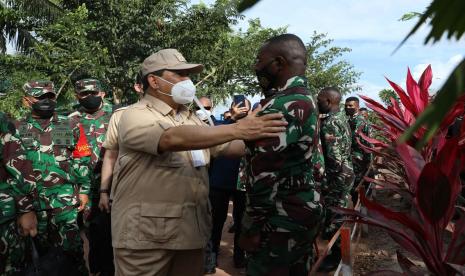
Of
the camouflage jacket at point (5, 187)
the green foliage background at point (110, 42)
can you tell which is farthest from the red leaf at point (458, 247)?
the green foliage background at point (110, 42)

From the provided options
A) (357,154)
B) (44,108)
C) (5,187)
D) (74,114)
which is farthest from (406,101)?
(357,154)

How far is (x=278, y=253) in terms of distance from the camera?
77.0 inches

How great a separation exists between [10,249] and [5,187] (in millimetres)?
383

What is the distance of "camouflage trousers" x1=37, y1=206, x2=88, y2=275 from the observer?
3.78 m

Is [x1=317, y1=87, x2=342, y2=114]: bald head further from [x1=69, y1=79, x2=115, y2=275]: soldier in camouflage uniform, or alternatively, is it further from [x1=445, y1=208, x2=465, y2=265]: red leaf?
[x1=445, y1=208, x2=465, y2=265]: red leaf

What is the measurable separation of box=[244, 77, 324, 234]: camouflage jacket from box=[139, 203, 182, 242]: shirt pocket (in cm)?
44

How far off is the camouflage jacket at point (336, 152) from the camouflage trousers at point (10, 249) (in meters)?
3.17

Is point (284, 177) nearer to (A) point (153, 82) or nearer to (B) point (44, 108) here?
(A) point (153, 82)

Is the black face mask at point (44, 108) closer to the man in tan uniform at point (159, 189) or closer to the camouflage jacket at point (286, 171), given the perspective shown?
the man in tan uniform at point (159, 189)

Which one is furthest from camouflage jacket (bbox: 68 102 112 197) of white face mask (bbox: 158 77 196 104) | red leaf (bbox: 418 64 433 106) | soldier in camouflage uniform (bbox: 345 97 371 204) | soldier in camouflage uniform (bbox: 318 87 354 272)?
soldier in camouflage uniform (bbox: 345 97 371 204)

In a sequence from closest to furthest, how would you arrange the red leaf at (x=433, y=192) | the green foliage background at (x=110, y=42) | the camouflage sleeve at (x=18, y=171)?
1. the red leaf at (x=433, y=192)
2. the camouflage sleeve at (x=18, y=171)
3. the green foliage background at (x=110, y=42)

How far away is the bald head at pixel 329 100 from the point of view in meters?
5.16

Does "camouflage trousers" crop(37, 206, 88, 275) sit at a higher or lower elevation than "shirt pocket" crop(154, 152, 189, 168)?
lower

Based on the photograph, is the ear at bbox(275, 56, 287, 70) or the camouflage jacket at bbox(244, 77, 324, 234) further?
the ear at bbox(275, 56, 287, 70)
